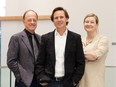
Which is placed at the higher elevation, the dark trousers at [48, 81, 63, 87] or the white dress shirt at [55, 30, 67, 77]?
the white dress shirt at [55, 30, 67, 77]

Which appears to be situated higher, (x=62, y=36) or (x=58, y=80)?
(x=62, y=36)

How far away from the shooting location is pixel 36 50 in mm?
2512

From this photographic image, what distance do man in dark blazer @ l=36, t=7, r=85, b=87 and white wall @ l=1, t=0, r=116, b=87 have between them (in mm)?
1922

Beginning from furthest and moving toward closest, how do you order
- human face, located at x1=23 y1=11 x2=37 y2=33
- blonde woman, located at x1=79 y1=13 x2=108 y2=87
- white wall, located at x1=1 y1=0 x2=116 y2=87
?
white wall, located at x1=1 y1=0 x2=116 y2=87 < human face, located at x1=23 y1=11 x2=37 y2=33 < blonde woman, located at x1=79 y1=13 x2=108 y2=87

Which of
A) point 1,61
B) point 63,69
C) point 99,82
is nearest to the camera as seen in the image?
point 63,69

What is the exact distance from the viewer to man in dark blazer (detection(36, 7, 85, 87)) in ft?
7.42

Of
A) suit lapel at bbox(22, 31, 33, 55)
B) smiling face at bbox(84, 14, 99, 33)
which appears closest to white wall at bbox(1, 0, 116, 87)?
smiling face at bbox(84, 14, 99, 33)

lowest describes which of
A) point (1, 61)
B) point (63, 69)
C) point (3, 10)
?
point (1, 61)

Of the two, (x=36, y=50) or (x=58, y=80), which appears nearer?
(x=58, y=80)

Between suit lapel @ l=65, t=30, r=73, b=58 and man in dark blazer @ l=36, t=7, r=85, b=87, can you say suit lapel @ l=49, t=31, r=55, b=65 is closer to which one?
man in dark blazer @ l=36, t=7, r=85, b=87

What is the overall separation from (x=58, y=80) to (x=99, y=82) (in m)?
0.41

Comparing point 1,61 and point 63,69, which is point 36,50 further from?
point 1,61

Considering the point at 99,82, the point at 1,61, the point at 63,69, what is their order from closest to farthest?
1. the point at 63,69
2. the point at 99,82
3. the point at 1,61

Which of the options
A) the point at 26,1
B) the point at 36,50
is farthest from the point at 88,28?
the point at 26,1
